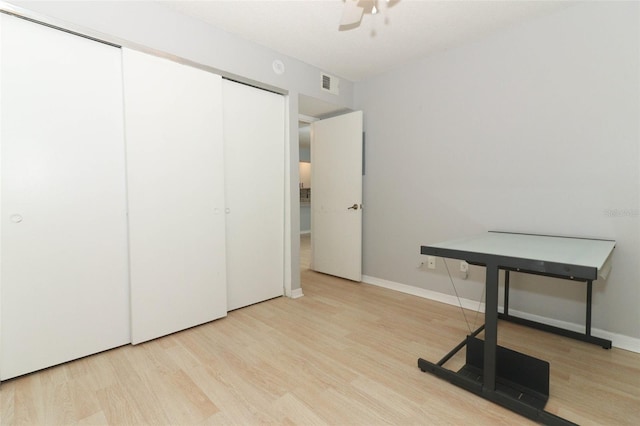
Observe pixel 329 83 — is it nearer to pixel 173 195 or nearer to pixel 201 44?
pixel 201 44

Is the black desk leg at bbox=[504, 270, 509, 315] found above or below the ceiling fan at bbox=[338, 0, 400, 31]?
below

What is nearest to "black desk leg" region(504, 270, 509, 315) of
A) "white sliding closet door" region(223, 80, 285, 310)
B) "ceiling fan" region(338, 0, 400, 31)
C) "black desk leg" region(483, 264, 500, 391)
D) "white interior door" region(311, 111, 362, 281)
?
"black desk leg" region(483, 264, 500, 391)

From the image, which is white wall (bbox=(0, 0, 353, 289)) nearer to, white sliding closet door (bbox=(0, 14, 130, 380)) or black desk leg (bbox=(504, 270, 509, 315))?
white sliding closet door (bbox=(0, 14, 130, 380))

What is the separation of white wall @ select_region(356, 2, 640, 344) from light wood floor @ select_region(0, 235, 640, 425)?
549 millimetres

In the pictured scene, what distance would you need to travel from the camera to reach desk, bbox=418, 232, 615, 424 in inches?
52.1

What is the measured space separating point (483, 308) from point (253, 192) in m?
2.32

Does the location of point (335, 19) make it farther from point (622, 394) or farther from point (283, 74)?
point (622, 394)

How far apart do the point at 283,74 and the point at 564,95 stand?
7.50 feet

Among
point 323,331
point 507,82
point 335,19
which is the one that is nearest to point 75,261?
point 323,331

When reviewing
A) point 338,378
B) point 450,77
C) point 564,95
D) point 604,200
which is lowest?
point 338,378

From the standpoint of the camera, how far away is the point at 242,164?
275 centimetres

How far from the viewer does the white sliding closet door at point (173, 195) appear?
2107 millimetres

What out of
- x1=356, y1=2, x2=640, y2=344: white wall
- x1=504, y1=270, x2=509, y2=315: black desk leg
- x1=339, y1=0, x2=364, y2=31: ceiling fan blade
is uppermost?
x1=339, y1=0, x2=364, y2=31: ceiling fan blade

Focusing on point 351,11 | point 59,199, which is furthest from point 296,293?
point 351,11
